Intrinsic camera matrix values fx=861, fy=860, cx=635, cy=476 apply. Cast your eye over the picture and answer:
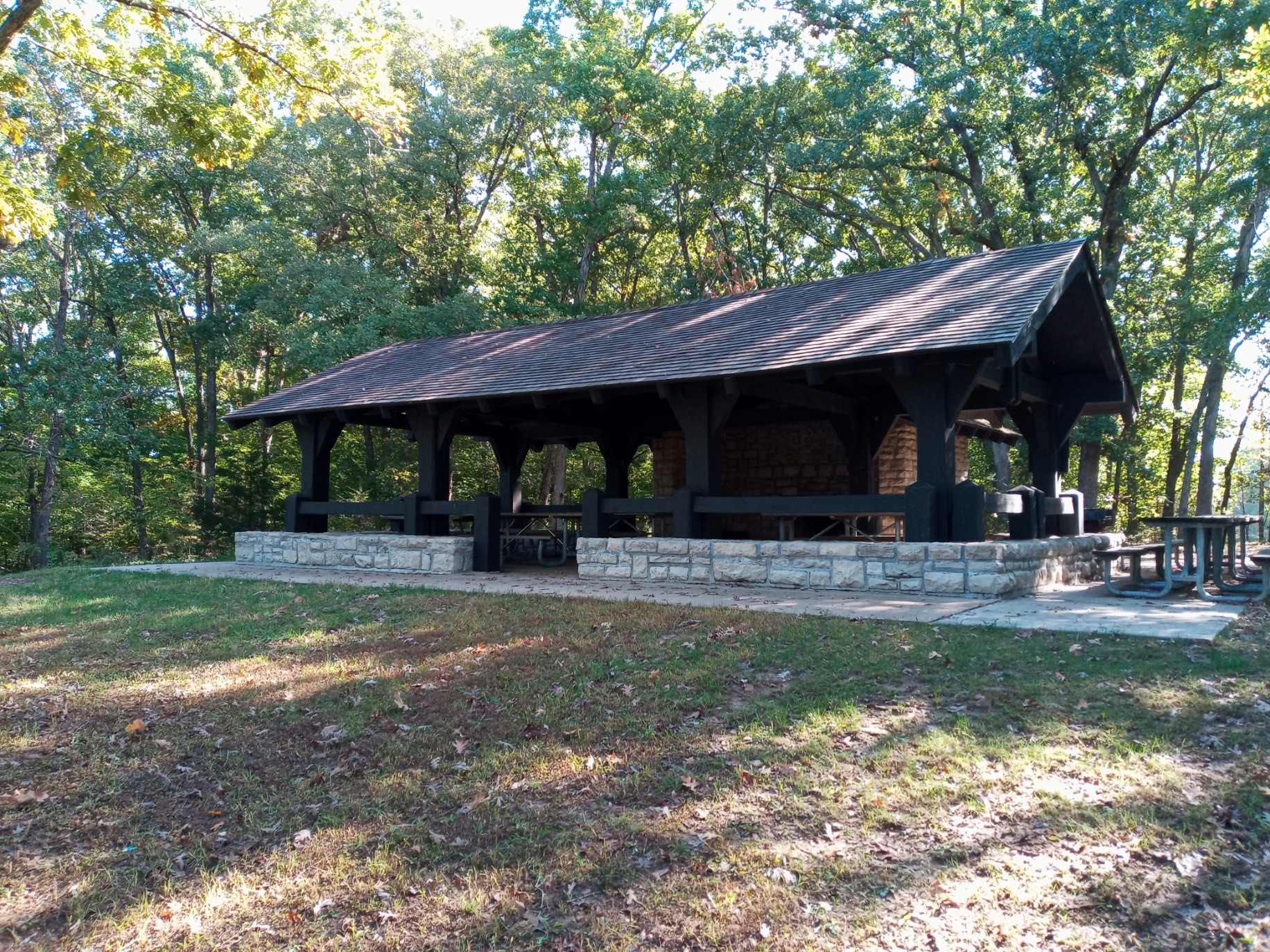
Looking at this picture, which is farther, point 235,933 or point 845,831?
point 845,831

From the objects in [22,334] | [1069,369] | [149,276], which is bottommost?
[1069,369]

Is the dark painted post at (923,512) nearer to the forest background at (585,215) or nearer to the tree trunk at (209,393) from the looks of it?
the forest background at (585,215)

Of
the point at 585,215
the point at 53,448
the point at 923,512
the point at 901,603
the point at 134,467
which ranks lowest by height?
the point at 901,603

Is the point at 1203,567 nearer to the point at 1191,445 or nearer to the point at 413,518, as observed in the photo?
the point at 413,518

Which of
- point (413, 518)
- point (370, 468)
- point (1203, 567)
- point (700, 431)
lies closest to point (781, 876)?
point (1203, 567)

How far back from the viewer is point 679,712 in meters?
4.30

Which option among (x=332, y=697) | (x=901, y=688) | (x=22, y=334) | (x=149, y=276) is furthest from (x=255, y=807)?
(x=22, y=334)

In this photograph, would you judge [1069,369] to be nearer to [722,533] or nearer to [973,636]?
[722,533]

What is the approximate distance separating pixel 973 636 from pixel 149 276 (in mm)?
20825

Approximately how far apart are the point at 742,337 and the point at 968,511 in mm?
3230

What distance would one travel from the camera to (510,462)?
14.7m

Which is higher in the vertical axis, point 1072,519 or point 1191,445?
point 1191,445

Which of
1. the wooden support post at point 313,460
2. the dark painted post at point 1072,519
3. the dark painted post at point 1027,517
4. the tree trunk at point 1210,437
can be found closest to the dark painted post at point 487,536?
the wooden support post at point 313,460

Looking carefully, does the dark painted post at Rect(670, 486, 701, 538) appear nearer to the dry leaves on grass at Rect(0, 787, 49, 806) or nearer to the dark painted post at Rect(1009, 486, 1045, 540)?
the dark painted post at Rect(1009, 486, 1045, 540)
